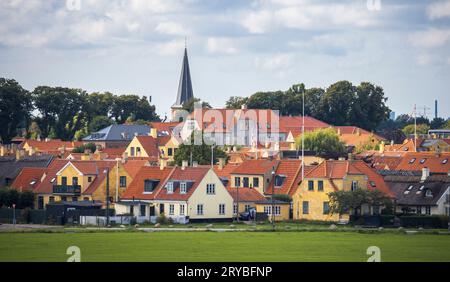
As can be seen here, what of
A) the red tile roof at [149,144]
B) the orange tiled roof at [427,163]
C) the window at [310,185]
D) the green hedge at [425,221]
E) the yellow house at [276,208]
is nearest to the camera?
the green hedge at [425,221]

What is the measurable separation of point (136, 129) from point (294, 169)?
88.2 meters

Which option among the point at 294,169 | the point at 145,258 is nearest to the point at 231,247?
the point at 145,258

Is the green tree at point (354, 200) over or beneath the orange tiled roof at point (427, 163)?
beneath

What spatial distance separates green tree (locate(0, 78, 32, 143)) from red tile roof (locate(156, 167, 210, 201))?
258 ft

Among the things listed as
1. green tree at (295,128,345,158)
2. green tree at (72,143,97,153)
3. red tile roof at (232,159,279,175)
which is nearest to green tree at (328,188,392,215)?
red tile roof at (232,159,279,175)

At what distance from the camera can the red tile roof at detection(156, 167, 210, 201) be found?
89875 mm

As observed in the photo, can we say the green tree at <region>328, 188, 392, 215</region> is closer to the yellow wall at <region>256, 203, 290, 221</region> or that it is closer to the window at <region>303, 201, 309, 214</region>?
the window at <region>303, 201, 309, 214</region>

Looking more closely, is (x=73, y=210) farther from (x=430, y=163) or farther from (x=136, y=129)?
(x=136, y=129)

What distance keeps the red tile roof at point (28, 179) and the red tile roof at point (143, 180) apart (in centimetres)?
1088

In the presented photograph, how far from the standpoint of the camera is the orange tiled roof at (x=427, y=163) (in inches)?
4491

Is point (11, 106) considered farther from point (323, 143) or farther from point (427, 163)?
point (427, 163)

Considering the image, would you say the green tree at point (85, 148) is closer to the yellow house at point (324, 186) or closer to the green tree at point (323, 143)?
the green tree at point (323, 143)

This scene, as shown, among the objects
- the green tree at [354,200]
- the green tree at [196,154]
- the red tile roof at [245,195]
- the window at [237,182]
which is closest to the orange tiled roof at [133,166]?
the green tree at [196,154]

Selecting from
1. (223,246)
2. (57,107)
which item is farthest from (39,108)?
(223,246)
